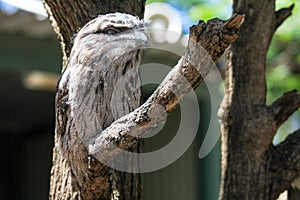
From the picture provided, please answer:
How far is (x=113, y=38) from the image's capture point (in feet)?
4.63

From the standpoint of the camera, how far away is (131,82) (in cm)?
154

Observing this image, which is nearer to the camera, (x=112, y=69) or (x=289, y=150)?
(x=112, y=69)

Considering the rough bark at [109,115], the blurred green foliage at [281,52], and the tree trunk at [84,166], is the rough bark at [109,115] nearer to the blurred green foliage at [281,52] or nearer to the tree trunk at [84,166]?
the tree trunk at [84,166]

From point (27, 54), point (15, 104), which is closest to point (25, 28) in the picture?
point (27, 54)

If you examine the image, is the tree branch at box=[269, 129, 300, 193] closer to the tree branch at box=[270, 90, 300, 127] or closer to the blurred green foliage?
the tree branch at box=[270, 90, 300, 127]

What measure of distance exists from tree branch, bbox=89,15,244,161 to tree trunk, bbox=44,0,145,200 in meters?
0.10

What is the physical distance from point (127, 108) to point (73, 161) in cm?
16

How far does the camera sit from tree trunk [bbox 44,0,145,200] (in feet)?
4.66

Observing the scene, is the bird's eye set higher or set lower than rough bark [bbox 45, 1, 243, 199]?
higher

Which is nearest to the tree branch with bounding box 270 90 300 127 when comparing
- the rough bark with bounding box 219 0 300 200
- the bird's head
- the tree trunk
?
the rough bark with bounding box 219 0 300 200

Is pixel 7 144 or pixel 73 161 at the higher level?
pixel 7 144

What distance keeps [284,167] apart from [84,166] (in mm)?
740

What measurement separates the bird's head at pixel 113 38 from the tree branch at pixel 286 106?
0.71 m

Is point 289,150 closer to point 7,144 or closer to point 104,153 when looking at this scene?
point 104,153
